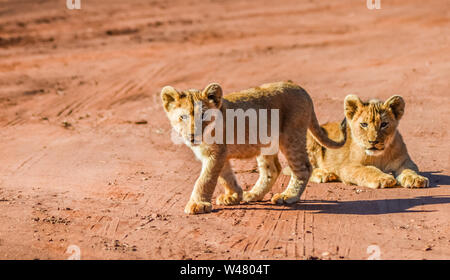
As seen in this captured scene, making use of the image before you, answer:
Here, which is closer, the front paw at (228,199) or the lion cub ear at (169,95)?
the lion cub ear at (169,95)

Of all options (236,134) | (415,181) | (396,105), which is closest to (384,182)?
(415,181)

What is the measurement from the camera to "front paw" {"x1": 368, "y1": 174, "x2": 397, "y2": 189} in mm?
8539

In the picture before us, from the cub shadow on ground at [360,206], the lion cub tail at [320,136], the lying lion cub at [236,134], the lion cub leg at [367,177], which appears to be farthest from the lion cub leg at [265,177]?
the lion cub leg at [367,177]

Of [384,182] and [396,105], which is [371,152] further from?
[396,105]

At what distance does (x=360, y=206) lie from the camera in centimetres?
779

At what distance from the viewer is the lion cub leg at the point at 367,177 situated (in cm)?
855

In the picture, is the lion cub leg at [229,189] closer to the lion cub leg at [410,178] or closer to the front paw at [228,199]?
the front paw at [228,199]

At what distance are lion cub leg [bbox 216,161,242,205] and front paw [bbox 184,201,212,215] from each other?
0.47 metres

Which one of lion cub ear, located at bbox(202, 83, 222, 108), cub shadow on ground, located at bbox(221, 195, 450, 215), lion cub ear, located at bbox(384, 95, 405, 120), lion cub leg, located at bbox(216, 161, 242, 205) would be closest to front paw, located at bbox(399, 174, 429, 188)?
cub shadow on ground, located at bbox(221, 195, 450, 215)

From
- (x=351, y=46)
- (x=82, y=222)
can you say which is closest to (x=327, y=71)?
(x=351, y=46)

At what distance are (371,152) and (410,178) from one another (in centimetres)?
56

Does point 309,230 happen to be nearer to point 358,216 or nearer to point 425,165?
point 358,216

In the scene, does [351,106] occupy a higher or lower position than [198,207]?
higher

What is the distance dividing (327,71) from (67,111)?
20.3 feet
